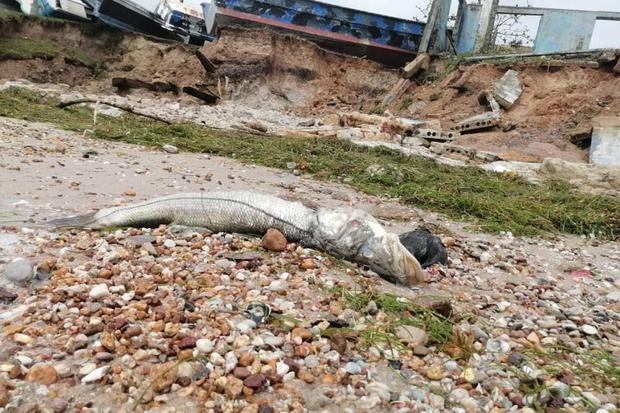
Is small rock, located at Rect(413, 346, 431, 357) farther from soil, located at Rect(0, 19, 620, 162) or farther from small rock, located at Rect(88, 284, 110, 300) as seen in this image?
soil, located at Rect(0, 19, 620, 162)

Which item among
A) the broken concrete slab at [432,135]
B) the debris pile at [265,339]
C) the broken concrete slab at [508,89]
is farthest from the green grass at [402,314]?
the broken concrete slab at [508,89]

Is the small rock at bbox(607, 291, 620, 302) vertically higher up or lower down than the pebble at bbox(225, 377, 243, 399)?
higher up

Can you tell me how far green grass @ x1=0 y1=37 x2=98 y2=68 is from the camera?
55.2 ft

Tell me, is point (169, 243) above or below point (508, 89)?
below

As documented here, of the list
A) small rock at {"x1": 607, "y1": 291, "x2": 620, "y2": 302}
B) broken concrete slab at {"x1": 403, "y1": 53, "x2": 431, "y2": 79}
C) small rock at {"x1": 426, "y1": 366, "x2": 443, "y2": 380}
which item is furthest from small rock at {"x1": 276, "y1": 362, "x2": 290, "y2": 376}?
broken concrete slab at {"x1": 403, "y1": 53, "x2": 431, "y2": 79}

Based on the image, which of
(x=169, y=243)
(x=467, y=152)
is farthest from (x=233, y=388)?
(x=467, y=152)

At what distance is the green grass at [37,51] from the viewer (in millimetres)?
16828

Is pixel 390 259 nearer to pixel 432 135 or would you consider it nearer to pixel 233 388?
pixel 233 388

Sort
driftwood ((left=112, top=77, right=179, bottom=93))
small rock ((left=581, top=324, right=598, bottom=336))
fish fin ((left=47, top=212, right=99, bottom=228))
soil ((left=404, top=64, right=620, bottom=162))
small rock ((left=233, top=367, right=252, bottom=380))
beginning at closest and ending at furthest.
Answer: small rock ((left=233, top=367, right=252, bottom=380))
small rock ((left=581, top=324, right=598, bottom=336))
fish fin ((left=47, top=212, right=99, bottom=228))
soil ((left=404, top=64, right=620, bottom=162))
driftwood ((left=112, top=77, right=179, bottom=93))

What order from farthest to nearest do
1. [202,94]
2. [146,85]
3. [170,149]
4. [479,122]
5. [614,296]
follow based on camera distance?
[146,85] < [202,94] < [479,122] < [170,149] < [614,296]

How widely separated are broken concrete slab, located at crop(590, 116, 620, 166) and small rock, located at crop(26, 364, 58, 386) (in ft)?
33.2

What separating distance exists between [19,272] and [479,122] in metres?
11.5

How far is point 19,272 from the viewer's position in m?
2.30

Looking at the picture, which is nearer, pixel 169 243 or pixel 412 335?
pixel 412 335
